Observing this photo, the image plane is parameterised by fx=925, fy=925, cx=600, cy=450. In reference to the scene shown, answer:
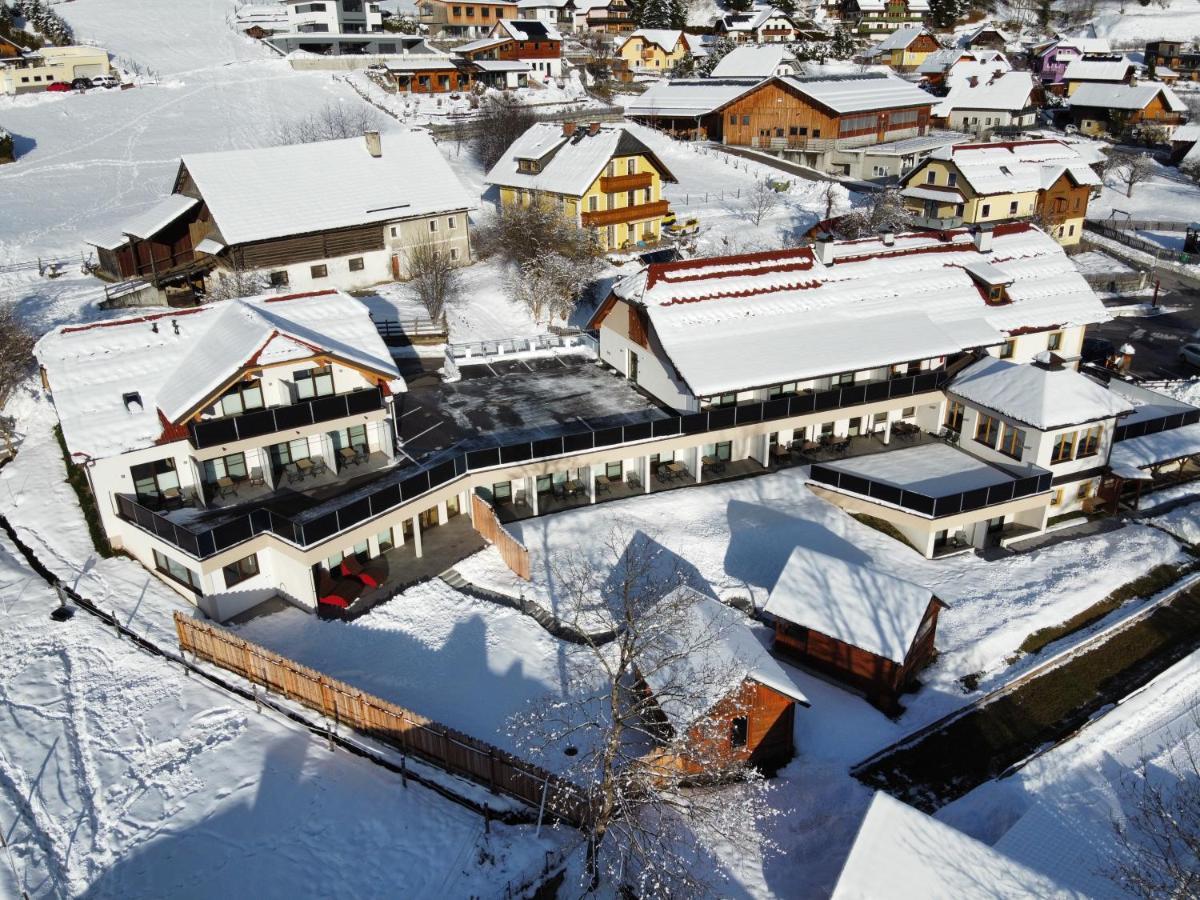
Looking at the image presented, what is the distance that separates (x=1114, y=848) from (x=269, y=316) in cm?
3070

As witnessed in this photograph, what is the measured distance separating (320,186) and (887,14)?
142 meters

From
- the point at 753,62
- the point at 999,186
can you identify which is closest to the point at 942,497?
the point at 999,186

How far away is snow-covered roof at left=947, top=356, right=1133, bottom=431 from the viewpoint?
3703 centimetres

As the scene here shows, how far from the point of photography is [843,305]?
42.1 metres

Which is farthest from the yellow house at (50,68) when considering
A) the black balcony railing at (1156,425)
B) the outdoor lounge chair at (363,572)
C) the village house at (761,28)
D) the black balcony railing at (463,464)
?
the black balcony railing at (1156,425)

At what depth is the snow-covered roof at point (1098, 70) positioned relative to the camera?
115375mm

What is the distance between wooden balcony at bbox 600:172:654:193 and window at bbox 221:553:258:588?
38.0 m

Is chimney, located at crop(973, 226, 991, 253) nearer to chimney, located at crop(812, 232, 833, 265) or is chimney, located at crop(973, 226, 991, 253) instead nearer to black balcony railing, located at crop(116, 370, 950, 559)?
chimney, located at crop(812, 232, 833, 265)

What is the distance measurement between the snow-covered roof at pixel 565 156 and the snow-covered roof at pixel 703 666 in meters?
39.2

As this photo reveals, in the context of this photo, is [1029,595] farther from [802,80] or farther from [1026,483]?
[802,80]

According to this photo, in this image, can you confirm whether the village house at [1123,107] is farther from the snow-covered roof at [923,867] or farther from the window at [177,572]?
the window at [177,572]

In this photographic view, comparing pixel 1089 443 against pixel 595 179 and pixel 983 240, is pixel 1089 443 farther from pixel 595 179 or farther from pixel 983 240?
pixel 595 179

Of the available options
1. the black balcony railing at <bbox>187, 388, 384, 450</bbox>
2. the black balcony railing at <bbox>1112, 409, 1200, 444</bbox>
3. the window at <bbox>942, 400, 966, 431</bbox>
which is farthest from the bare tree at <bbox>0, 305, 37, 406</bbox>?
the black balcony railing at <bbox>1112, 409, 1200, 444</bbox>

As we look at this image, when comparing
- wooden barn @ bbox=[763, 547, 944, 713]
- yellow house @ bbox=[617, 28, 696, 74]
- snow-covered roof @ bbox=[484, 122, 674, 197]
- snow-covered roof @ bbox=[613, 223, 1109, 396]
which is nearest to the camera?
wooden barn @ bbox=[763, 547, 944, 713]
